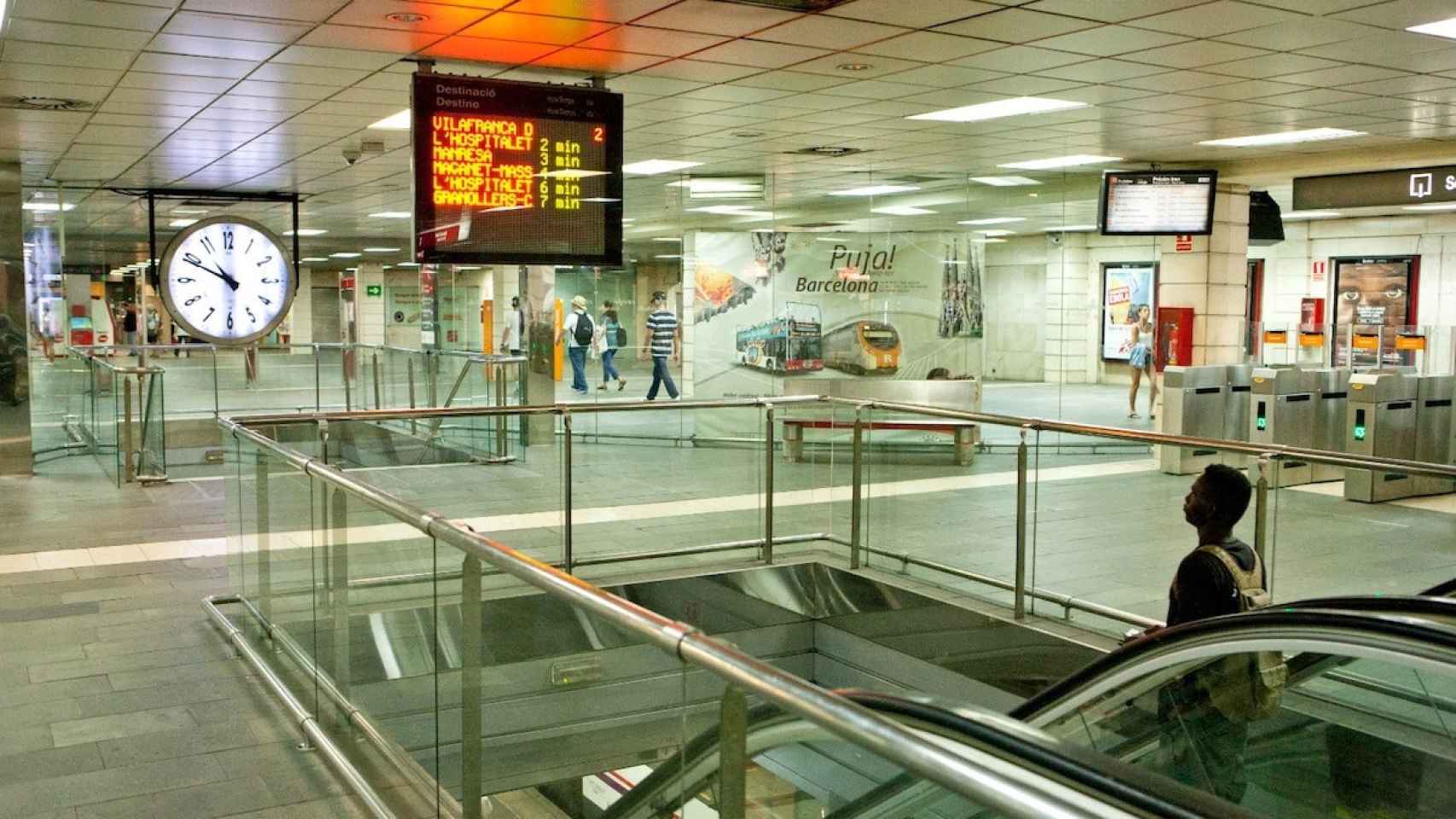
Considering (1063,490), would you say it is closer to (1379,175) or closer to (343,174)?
(1379,175)

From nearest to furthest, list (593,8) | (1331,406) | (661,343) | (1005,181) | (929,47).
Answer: (593,8)
(929,47)
(1331,406)
(1005,181)
(661,343)

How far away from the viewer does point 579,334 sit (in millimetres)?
16469

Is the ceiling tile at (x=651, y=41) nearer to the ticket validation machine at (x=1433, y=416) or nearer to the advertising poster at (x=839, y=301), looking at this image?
the advertising poster at (x=839, y=301)

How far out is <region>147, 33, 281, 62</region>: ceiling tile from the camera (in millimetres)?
6344

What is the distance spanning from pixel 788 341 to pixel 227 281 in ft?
20.2

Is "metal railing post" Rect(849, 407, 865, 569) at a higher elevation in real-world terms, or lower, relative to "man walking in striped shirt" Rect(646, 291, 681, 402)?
lower

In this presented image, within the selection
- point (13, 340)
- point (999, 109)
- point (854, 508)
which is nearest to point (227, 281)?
point (13, 340)

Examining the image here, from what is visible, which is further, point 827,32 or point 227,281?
point 227,281

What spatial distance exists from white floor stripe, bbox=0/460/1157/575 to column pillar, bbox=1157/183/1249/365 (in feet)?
14.2

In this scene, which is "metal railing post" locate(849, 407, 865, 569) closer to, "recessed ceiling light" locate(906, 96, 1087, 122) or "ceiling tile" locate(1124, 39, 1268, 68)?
"recessed ceiling light" locate(906, 96, 1087, 122)

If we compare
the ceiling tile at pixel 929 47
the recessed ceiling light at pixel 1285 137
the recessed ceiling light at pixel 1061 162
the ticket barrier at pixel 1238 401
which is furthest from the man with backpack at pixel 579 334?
the ceiling tile at pixel 929 47

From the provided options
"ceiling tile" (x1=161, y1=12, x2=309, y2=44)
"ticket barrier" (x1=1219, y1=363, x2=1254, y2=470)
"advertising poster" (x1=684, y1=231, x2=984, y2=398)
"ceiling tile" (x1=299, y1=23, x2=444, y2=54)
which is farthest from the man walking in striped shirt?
"ceiling tile" (x1=161, y1=12, x2=309, y2=44)

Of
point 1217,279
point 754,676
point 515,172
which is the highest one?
point 515,172

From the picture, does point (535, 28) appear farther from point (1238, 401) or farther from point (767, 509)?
point (1238, 401)
